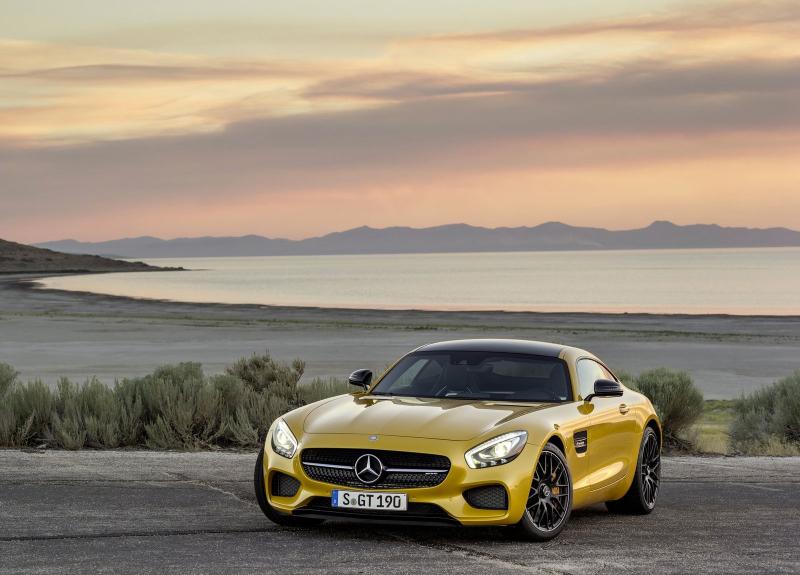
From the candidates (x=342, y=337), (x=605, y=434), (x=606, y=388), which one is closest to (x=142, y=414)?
(x=605, y=434)

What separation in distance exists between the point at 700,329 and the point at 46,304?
3702 centimetres

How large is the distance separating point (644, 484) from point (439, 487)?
9.60 ft

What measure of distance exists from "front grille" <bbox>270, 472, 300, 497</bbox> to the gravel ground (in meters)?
0.32

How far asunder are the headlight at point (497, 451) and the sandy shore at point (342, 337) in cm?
1957

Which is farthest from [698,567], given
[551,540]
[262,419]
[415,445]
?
[262,419]

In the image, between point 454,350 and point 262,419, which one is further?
point 262,419

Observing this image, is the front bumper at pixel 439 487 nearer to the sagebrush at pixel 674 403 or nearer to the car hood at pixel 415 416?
the car hood at pixel 415 416

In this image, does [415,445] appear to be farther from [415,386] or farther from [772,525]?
[772,525]

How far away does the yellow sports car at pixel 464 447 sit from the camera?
8703 mm

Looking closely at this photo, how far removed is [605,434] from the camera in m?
10.3

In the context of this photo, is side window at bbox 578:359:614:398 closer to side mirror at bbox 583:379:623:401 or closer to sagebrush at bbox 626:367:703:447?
side mirror at bbox 583:379:623:401

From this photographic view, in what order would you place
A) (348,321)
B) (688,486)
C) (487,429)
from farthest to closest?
(348,321) < (688,486) < (487,429)

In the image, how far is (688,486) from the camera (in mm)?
12719

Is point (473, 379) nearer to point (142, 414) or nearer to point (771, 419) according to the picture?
point (142, 414)
